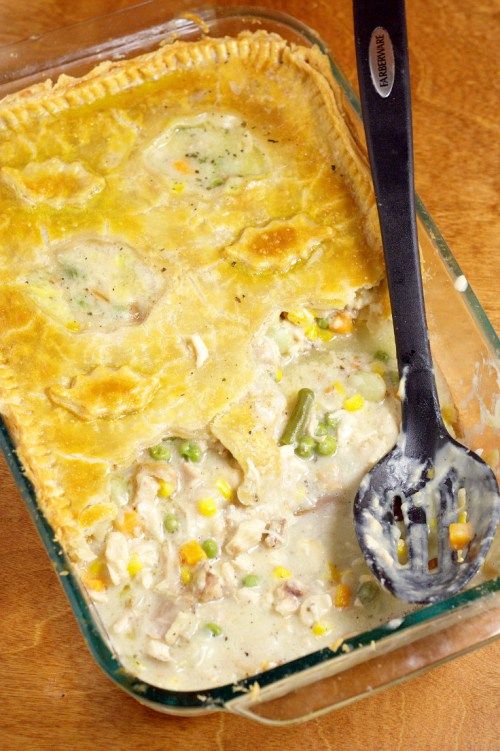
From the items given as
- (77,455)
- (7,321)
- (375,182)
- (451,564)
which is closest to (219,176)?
(375,182)

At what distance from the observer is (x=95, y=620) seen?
94.4 inches

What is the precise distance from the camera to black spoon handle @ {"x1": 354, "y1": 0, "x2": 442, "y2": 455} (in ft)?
9.16

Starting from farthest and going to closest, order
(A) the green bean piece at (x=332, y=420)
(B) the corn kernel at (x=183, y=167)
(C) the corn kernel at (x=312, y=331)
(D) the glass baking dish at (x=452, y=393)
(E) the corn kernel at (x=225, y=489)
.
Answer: (B) the corn kernel at (x=183, y=167) < (C) the corn kernel at (x=312, y=331) < (A) the green bean piece at (x=332, y=420) < (E) the corn kernel at (x=225, y=489) < (D) the glass baking dish at (x=452, y=393)

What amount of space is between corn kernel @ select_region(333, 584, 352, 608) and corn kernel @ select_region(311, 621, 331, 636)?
6cm

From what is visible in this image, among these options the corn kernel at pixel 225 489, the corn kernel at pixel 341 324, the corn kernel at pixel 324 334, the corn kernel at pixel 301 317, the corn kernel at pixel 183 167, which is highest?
the corn kernel at pixel 183 167

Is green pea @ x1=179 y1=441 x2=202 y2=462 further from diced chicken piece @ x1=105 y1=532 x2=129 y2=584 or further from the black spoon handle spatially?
the black spoon handle

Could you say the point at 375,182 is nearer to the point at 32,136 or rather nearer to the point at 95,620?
the point at 32,136

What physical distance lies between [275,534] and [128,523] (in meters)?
0.39

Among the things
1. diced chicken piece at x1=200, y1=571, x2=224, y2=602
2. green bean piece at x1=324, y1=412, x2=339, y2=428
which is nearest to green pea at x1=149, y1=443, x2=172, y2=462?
diced chicken piece at x1=200, y1=571, x2=224, y2=602

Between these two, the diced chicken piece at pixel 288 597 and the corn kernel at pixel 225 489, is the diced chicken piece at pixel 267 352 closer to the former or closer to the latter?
the corn kernel at pixel 225 489

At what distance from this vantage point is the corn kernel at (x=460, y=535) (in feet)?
8.56

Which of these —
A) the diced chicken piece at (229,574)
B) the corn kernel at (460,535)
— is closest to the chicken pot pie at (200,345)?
the diced chicken piece at (229,574)

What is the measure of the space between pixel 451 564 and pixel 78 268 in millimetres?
1323

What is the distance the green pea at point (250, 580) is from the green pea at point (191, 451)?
13.9 inches
